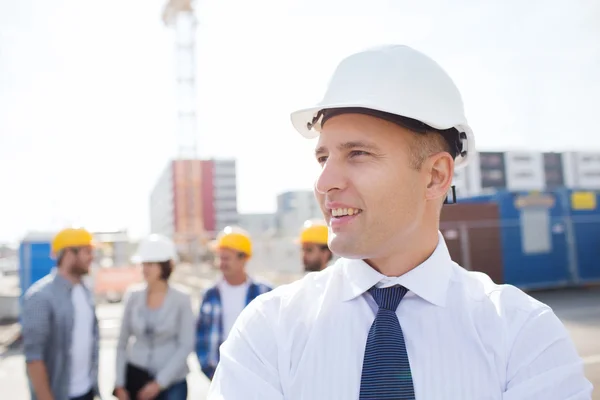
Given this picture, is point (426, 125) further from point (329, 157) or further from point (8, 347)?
point (8, 347)

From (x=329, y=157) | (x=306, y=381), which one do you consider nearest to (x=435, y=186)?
(x=329, y=157)

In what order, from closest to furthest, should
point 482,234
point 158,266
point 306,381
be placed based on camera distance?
point 306,381 → point 158,266 → point 482,234

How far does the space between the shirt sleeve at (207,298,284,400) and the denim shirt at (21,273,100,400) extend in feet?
9.14

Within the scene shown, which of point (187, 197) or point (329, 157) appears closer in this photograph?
point (329, 157)

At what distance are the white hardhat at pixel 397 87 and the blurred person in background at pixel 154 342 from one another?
123 inches

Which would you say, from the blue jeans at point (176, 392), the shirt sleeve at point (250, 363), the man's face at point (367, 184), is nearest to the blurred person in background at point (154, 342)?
the blue jeans at point (176, 392)

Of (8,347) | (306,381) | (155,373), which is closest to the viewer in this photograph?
(306,381)

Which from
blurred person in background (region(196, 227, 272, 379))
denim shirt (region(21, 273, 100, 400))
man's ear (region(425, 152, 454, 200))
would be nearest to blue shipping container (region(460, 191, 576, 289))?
Result: blurred person in background (region(196, 227, 272, 379))

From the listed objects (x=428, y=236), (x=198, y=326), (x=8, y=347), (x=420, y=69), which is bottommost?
(x=8, y=347)

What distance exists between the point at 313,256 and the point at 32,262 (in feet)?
28.4

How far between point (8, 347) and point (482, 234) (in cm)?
1246

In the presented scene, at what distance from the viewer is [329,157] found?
1353 mm

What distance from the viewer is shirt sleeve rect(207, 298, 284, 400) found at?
1.19 meters

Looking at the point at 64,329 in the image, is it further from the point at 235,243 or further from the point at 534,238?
the point at 534,238
